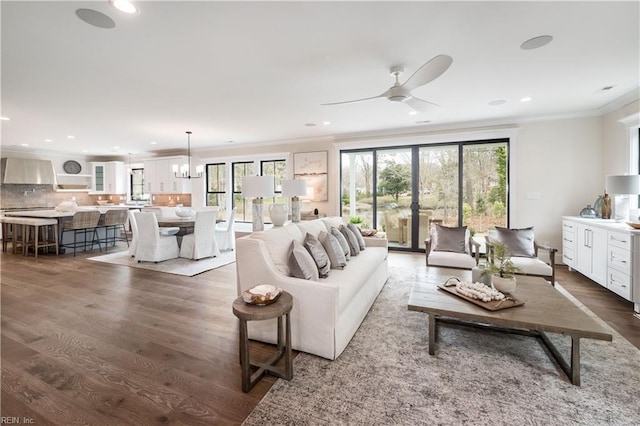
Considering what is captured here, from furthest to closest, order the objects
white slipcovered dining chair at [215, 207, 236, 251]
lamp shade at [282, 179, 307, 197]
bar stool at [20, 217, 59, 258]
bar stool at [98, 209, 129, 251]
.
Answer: bar stool at [98, 209, 129, 251], white slipcovered dining chair at [215, 207, 236, 251], bar stool at [20, 217, 59, 258], lamp shade at [282, 179, 307, 197]

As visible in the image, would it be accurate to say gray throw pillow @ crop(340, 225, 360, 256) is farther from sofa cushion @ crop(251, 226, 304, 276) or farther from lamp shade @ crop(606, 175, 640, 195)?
lamp shade @ crop(606, 175, 640, 195)

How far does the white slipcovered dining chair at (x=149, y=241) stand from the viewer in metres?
5.30

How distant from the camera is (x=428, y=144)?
6.16m

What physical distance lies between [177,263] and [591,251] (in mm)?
6558

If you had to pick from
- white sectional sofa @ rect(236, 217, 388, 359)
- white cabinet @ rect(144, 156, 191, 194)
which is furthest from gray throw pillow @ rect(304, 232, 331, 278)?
white cabinet @ rect(144, 156, 191, 194)

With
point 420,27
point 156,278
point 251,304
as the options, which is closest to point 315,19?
point 420,27

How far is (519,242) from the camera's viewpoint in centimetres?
398

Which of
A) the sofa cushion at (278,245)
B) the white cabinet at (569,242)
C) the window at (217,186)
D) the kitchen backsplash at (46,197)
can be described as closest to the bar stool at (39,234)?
the kitchen backsplash at (46,197)

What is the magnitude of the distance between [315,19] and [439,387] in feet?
9.31

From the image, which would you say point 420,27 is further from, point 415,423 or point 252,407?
point 252,407

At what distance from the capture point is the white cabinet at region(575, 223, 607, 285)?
3.70m

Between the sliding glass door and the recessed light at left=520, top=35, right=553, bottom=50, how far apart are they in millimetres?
2928

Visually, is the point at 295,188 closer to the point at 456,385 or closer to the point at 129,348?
the point at 129,348

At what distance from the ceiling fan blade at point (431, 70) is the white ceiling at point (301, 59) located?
34 centimetres
